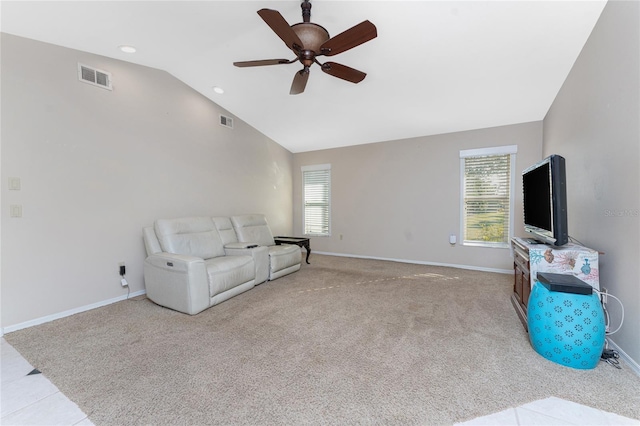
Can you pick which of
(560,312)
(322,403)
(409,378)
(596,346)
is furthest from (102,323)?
(596,346)

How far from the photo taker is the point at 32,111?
8.48ft

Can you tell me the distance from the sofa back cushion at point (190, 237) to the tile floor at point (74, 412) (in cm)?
171

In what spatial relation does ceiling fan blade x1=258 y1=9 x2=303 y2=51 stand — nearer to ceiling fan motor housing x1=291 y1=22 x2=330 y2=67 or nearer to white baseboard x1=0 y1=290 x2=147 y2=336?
ceiling fan motor housing x1=291 y1=22 x2=330 y2=67

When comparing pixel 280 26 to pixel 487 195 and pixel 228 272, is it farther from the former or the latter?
pixel 487 195

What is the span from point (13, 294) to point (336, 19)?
3807 millimetres

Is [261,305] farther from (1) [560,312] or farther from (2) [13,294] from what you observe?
(1) [560,312]

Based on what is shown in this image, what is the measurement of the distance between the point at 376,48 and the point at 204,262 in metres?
2.82

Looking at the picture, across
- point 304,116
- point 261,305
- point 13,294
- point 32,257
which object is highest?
point 304,116

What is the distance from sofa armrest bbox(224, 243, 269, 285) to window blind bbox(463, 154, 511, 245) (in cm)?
336

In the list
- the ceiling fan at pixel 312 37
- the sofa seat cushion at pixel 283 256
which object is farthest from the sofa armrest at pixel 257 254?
the ceiling fan at pixel 312 37

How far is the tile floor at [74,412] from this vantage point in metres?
1.39

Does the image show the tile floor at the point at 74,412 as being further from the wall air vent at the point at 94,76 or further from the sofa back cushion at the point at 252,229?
the wall air vent at the point at 94,76

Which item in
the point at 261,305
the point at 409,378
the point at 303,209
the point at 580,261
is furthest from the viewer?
the point at 303,209

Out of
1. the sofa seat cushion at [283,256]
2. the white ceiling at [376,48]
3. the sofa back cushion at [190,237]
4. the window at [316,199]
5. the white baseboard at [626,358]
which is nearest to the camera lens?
the white baseboard at [626,358]
